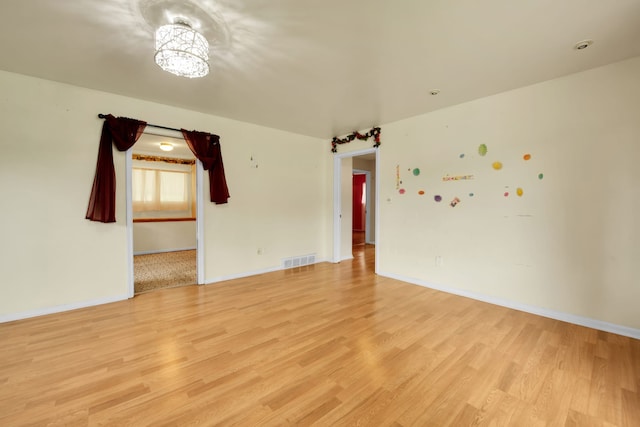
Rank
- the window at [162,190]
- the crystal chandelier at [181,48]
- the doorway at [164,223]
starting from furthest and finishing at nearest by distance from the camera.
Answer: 1. the window at [162,190]
2. the doorway at [164,223]
3. the crystal chandelier at [181,48]

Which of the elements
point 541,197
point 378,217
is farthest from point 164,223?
point 541,197

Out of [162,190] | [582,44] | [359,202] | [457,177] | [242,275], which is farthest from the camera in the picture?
[359,202]

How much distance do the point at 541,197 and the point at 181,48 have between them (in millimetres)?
3688

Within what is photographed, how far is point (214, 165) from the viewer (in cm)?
395

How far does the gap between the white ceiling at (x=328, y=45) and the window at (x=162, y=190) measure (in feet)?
12.9

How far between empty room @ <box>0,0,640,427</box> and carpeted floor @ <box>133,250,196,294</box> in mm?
96

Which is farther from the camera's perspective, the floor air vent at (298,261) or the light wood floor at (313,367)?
the floor air vent at (298,261)

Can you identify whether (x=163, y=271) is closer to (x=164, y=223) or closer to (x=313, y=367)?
(x=164, y=223)

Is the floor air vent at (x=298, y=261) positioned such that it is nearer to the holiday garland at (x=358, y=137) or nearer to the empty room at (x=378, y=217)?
the empty room at (x=378, y=217)

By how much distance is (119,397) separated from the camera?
5.47 ft

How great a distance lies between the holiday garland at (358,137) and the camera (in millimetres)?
4428

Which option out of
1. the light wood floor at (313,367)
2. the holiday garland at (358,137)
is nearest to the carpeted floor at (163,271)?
the light wood floor at (313,367)

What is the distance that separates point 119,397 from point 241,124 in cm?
368

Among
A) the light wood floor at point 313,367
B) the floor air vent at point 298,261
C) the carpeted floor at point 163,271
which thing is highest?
the floor air vent at point 298,261
